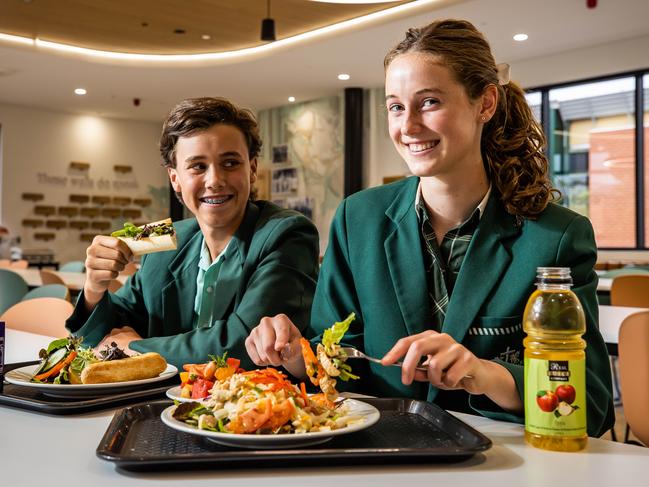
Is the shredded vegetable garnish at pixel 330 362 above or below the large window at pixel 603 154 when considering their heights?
below

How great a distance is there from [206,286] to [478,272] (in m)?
0.93

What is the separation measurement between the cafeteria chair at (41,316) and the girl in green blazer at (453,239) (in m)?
1.51

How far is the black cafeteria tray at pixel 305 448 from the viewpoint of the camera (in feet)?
3.22

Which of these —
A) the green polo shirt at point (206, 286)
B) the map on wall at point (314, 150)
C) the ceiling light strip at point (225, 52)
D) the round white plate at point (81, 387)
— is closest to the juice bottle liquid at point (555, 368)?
the round white plate at point (81, 387)

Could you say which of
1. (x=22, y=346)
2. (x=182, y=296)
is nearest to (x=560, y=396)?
(x=182, y=296)

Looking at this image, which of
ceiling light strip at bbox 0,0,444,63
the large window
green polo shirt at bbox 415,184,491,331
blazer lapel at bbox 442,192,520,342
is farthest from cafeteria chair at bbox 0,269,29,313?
the large window

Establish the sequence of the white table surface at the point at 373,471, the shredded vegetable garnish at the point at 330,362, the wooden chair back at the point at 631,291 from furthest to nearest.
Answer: the wooden chair back at the point at 631,291 < the shredded vegetable garnish at the point at 330,362 < the white table surface at the point at 373,471

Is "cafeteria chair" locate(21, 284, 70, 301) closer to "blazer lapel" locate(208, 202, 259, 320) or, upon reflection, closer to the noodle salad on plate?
"blazer lapel" locate(208, 202, 259, 320)

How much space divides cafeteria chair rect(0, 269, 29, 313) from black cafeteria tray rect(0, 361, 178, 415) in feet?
12.1

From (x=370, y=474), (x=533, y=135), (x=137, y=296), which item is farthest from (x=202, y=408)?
(x=137, y=296)

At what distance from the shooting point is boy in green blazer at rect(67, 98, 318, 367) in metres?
A: 2.05

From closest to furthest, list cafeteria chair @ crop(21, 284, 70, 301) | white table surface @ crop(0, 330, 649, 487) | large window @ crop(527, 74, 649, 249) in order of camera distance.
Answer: white table surface @ crop(0, 330, 649, 487)
cafeteria chair @ crop(21, 284, 70, 301)
large window @ crop(527, 74, 649, 249)

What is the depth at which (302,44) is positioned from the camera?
887cm

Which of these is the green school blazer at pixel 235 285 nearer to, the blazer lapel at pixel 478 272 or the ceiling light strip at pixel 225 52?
the blazer lapel at pixel 478 272
